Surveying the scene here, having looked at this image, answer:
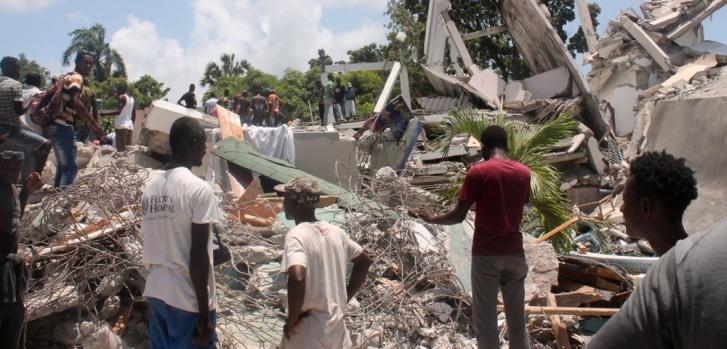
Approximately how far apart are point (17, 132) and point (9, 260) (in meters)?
2.70

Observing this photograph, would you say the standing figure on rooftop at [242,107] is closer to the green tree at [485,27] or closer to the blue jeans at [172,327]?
the blue jeans at [172,327]

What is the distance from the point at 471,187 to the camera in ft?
13.5

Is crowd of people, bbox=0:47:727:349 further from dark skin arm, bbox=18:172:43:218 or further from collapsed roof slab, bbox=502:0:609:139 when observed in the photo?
collapsed roof slab, bbox=502:0:609:139

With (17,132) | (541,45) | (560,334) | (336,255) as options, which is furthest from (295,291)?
(541,45)

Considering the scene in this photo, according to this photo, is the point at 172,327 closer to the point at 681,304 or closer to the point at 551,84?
the point at 681,304

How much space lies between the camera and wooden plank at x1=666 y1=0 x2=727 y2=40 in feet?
49.8

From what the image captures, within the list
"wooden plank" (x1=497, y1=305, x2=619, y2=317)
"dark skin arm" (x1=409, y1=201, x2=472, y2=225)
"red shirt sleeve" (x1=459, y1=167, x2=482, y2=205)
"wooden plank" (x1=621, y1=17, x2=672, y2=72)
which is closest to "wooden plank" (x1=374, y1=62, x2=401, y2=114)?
"wooden plank" (x1=621, y1=17, x2=672, y2=72)

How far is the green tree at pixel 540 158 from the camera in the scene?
691 centimetres

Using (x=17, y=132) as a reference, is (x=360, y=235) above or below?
below

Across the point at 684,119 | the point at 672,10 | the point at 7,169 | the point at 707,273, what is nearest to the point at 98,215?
the point at 7,169

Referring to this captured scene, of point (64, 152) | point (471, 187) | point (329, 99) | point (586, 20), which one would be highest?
point (586, 20)

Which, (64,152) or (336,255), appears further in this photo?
(64,152)

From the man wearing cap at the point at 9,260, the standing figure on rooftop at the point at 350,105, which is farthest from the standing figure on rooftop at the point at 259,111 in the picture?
the man wearing cap at the point at 9,260

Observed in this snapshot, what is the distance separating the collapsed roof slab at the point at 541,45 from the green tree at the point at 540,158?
6.16m
